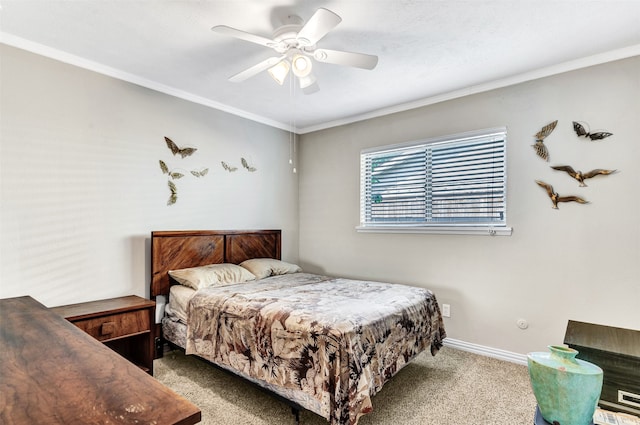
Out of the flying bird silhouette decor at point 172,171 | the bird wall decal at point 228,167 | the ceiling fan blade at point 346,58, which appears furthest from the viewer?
the bird wall decal at point 228,167

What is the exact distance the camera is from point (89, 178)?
266cm

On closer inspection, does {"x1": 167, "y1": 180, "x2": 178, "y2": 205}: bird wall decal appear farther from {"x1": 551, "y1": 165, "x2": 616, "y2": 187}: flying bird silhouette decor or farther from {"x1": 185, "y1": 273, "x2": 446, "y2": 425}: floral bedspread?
{"x1": 551, "y1": 165, "x2": 616, "y2": 187}: flying bird silhouette decor

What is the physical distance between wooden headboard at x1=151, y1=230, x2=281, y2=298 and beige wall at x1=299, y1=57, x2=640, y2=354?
52.0 inches

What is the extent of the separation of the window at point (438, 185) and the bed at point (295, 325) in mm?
915

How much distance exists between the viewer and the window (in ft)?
9.97

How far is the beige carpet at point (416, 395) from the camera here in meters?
2.05

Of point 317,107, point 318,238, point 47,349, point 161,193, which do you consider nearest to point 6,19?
point 161,193

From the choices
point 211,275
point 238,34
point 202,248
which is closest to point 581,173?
point 238,34

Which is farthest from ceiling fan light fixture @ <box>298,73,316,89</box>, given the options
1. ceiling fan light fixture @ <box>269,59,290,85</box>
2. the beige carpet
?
the beige carpet

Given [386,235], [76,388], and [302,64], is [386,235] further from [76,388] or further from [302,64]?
[76,388]

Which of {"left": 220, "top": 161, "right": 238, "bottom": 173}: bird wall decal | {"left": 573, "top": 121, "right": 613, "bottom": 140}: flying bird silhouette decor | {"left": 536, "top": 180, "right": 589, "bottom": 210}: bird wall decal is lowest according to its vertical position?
{"left": 536, "top": 180, "right": 589, "bottom": 210}: bird wall decal

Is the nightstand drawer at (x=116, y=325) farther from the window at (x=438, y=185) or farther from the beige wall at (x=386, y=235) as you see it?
the window at (x=438, y=185)

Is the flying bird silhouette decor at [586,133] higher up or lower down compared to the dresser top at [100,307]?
higher up

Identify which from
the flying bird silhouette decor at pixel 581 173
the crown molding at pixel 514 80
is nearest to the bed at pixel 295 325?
the flying bird silhouette decor at pixel 581 173
